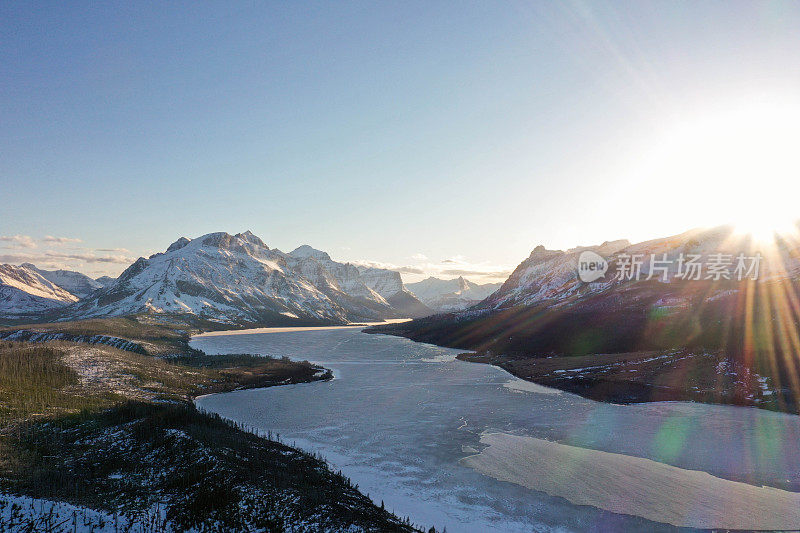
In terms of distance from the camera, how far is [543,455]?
41531mm

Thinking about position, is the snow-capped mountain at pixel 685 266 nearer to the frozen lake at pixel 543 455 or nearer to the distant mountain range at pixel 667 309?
the distant mountain range at pixel 667 309

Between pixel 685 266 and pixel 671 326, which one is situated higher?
pixel 685 266

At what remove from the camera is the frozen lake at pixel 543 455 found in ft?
98.3

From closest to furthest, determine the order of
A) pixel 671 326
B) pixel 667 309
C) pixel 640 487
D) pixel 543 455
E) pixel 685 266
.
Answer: pixel 640 487, pixel 543 455, pixel 671 326, pixel 667 309, pixel 685 266

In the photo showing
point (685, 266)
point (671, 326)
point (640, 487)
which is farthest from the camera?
point (685, 266)

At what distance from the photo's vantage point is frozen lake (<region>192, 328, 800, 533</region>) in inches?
1180

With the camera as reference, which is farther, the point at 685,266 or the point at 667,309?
the point at 685,266

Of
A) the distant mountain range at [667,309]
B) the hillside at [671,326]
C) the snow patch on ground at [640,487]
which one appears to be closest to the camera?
the snow patch on ground at [640,487]

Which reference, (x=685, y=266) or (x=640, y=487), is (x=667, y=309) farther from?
(x=640, y=487)

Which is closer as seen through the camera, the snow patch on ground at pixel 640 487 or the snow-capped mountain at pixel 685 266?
the snow patch on ground at pixel 640 487

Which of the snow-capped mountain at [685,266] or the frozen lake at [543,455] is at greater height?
the snow-capped mountain at [685,266]

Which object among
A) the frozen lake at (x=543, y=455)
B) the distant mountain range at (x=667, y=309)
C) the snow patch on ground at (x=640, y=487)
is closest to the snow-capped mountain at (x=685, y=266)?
the distant mountain range at (x=667, y=309)

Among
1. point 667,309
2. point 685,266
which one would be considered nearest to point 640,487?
point 667,309

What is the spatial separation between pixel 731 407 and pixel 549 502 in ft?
163
